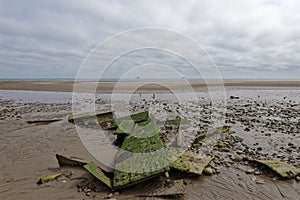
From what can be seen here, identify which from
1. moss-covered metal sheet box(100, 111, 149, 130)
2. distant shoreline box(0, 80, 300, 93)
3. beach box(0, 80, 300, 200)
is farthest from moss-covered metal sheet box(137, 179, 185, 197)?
distant shoreline box(0, 80, 300, 93)

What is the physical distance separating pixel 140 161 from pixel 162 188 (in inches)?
31.6

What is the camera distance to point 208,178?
595 centimetres

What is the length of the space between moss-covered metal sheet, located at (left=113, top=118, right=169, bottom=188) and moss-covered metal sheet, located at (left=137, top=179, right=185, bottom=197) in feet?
1.28

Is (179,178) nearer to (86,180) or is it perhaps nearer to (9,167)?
(86,180)

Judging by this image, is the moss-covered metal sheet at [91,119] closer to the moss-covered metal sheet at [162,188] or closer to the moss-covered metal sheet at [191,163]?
the moss-covered metal sheet at [191,163]

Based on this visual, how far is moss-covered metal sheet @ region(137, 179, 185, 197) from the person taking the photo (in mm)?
4965

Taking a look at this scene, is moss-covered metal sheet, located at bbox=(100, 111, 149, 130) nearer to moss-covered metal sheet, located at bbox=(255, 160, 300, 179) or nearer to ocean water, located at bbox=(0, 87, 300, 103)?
moss-covered metal sheet, located at bbox=(255, 160, 300, 179)

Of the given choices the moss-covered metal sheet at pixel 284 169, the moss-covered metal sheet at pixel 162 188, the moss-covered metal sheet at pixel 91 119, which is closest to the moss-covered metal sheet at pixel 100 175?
the moss-covered metal sheet at pixel 162 188

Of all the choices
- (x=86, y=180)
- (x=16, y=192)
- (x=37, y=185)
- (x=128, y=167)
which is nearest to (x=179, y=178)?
(x=128, y=167)

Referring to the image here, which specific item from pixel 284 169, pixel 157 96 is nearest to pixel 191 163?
pixel 284 169

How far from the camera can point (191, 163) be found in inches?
249

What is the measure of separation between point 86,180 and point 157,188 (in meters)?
1.91

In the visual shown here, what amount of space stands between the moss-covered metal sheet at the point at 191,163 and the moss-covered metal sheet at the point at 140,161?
64 cm

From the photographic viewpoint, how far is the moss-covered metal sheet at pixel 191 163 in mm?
5957
